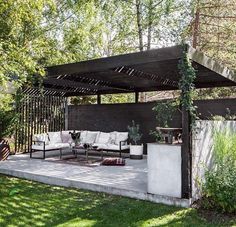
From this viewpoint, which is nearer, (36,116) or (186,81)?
(186,81)

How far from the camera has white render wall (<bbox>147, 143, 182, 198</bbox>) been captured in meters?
5.51

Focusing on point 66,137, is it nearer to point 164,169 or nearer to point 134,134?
point 134,134

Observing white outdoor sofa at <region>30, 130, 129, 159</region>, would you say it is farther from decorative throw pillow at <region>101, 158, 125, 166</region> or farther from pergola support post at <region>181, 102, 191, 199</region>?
pergola support post at <region>181, 102, 191, 199</region>

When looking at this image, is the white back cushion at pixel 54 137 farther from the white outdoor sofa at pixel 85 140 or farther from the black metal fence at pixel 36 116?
the black metal fence at pixel 36 116

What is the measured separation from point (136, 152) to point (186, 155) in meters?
5.09

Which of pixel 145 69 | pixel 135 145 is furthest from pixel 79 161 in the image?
pixel 145 69

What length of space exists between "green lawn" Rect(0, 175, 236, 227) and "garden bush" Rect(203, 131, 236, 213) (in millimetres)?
331

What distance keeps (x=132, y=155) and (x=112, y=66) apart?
483 cm

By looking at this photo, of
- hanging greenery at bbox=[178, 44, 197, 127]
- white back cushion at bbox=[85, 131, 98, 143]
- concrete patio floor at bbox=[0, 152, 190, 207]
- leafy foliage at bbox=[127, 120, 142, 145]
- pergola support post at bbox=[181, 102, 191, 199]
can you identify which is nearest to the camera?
hanging greenery at bbox=[178, 44, 197, 127]

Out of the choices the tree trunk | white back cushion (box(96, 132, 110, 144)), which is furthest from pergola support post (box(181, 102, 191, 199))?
the tree trunk

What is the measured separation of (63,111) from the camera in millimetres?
13734

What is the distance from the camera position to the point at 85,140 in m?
11.7

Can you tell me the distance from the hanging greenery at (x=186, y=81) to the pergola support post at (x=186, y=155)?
3.8 inches

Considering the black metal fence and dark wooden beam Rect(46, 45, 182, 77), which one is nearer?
dark wooden beam Rect(46, 45, 182, 77)
